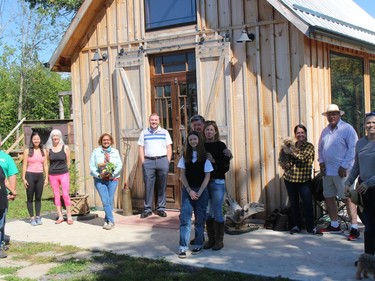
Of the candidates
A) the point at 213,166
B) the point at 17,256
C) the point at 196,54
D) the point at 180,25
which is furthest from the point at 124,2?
the point at 17,256

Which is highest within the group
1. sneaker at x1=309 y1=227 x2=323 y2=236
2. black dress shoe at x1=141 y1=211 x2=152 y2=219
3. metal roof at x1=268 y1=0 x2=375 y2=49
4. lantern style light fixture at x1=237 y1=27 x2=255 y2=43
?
metal roof at x1=268 y1=0 x2=375 y2=49

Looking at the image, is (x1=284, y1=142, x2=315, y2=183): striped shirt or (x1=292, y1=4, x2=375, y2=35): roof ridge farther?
(x1=292, y1=4, x2=375, y2=35): roof ridge

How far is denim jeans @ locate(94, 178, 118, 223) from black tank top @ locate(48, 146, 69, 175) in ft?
2.75

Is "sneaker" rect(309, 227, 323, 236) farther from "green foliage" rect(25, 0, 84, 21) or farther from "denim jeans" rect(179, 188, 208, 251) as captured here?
"green foliage" rect(25, 0, 84, 21)

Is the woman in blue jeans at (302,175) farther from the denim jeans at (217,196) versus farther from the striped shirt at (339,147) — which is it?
the denim jeans at (217,196)

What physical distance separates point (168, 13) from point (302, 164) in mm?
3898

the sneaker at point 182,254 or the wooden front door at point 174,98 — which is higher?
the wooden front door at point 174,98

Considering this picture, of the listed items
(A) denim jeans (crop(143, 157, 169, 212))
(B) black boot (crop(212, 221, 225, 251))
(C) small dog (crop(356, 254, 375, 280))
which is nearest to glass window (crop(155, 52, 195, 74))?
(A) denim jeans (crop(143, 157, 169, 212))

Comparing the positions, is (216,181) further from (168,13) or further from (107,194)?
(168,13)

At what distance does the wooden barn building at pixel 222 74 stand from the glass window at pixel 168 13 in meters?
0.02

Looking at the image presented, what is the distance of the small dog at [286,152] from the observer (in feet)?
25.2

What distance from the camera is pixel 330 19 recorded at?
892 centimetres

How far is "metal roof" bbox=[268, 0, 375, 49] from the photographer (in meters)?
7.74

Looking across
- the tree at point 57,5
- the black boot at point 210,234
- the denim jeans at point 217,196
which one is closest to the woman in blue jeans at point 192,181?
the denim jeans at point 217,196
